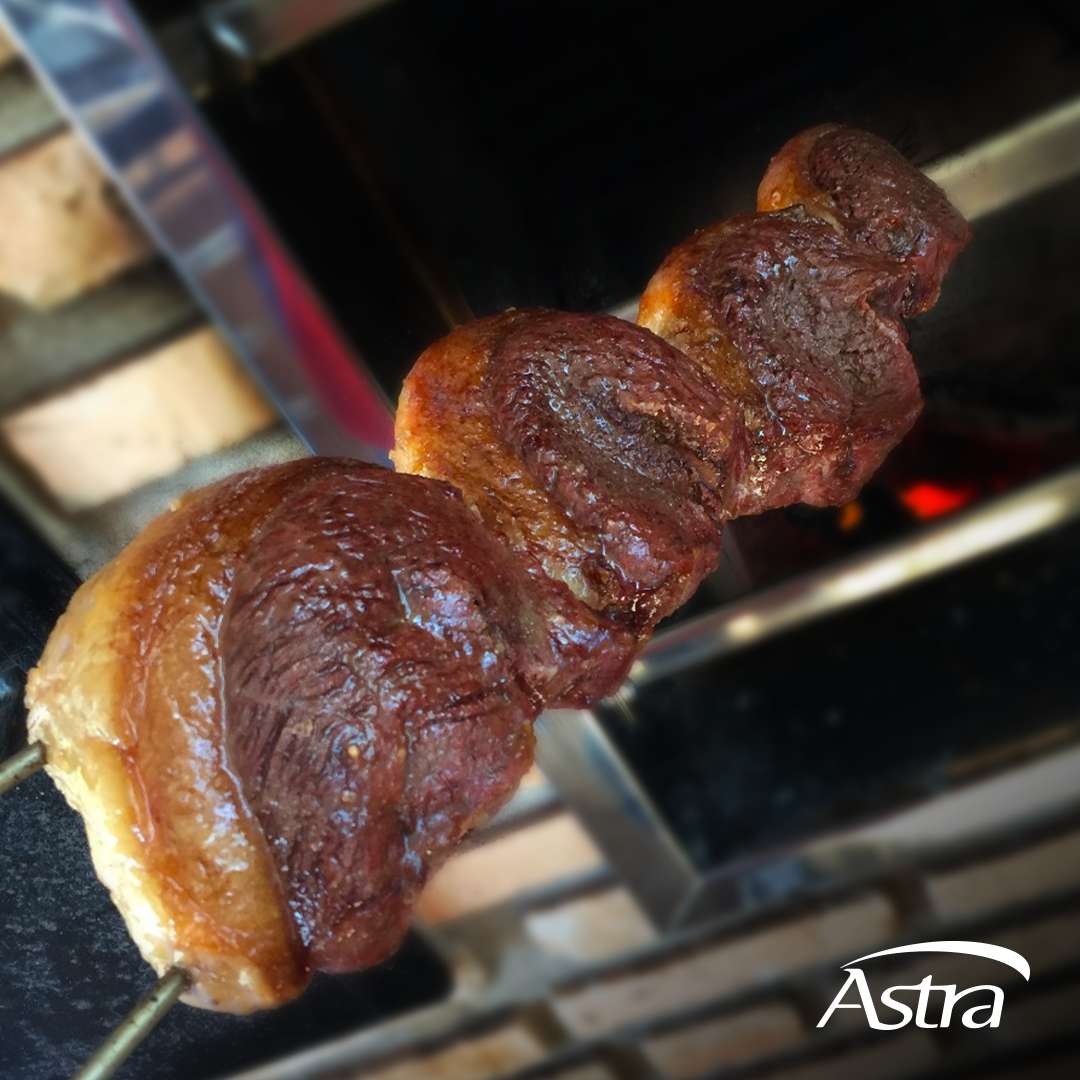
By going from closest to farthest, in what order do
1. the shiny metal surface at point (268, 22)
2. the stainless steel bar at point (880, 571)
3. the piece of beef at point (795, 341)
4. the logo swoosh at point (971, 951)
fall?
the piece of beef at point (795, 341) → the shiny metal surface at point (268, 22) → the logo swoosh at point (971, 951) → the stainless steel bar at point (880, 571)

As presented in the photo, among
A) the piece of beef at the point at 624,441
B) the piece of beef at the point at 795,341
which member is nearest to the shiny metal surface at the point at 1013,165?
the piece of beef at the point at 795,341

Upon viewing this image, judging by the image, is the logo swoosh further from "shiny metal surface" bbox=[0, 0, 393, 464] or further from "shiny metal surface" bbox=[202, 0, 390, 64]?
"shiny metal surface" bbox=[202, 0, 390, 64]

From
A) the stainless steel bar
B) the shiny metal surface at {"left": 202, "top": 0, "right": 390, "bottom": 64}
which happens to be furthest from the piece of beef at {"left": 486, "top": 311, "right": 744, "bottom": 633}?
the stainless steel bar

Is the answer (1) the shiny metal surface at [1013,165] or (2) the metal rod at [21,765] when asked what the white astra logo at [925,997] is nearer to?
(1) the shiny metal surface at [1013,165]

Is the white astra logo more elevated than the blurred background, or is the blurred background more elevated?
the blurred background

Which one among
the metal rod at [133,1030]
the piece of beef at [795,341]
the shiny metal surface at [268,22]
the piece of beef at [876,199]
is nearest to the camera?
the metal rod at [133,1030]

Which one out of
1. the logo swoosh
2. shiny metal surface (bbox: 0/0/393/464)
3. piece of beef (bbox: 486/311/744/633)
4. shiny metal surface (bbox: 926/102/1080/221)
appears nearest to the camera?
piece of beef (bbox: 486/311/744/633)
